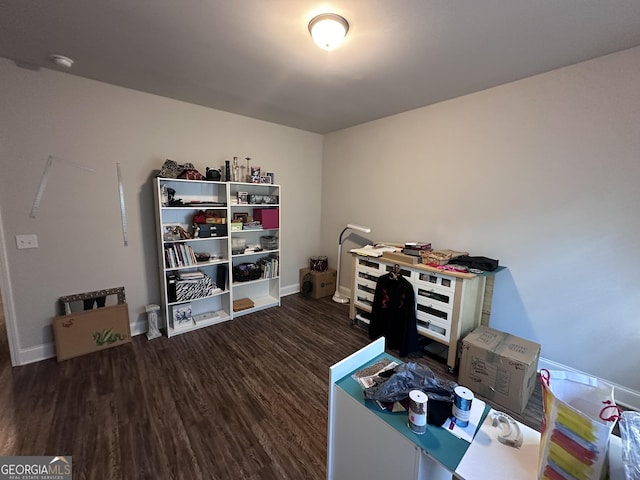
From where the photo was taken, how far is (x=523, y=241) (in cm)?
238

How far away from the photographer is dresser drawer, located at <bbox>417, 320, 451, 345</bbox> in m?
2.37

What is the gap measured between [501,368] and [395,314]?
928 mm

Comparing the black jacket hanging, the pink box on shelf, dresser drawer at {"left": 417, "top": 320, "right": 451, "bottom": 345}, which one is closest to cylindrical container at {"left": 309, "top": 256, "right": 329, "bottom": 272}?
the pink box on shelf

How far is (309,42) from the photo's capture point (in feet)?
6.00

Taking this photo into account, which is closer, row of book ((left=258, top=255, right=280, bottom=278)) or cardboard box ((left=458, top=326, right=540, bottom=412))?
cardboard box ((left=458, top=326, right=540, bottom=412))

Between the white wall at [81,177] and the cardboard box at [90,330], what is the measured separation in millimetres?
216

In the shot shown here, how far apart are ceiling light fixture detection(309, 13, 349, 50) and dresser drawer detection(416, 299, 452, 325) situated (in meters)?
2.24

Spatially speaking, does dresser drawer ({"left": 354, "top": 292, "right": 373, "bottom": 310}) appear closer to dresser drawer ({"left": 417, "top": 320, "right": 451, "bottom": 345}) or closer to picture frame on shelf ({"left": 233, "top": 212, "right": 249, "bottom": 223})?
dresser drawer ({"left": 417, "top": 320, "right": 451, "bottom": 345})

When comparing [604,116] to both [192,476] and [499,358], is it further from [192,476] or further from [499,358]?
[192,476]


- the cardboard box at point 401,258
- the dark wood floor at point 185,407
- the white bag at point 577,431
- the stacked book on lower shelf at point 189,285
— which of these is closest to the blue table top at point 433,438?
the white bag at point 577,431

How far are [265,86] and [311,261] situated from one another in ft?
8.38

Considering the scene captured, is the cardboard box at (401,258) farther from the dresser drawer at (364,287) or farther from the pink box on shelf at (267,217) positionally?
the pink box on shelf at (267,217)

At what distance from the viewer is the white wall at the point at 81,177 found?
89.3 inches

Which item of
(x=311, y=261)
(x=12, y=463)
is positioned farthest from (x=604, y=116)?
(x=12, y=463)
